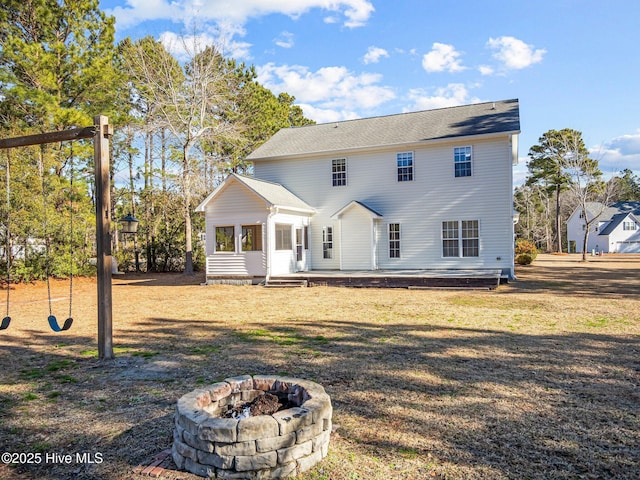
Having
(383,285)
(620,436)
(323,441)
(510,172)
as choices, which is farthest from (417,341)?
(510,172)

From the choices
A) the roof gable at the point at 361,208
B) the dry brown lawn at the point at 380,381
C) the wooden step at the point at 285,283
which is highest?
the roof gable at the point at 361,208

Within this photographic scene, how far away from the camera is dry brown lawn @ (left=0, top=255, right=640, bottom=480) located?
3.19 metres

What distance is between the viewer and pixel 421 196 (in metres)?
17.5

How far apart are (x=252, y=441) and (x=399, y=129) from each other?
17.8 meters

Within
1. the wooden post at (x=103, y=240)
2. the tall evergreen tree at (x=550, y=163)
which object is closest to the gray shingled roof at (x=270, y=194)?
the wooden post at (x=103, y=240)

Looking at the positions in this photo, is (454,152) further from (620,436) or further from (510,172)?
(620,436)

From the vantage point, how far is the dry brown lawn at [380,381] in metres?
3.19

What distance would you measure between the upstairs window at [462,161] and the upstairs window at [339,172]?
15.6ft

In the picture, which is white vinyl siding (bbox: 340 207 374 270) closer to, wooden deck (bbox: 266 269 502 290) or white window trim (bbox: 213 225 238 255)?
wooden deck (bbox: 266 269 502 290)

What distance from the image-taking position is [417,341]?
6.82m

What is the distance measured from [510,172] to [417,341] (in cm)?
1147

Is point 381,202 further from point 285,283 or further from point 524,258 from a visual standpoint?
point 524,258

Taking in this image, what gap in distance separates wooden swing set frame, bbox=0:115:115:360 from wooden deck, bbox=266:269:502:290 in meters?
9.66

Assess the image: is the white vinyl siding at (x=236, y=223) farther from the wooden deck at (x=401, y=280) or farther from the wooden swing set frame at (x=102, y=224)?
the wooden swing set frame at (x=102, y=224)
